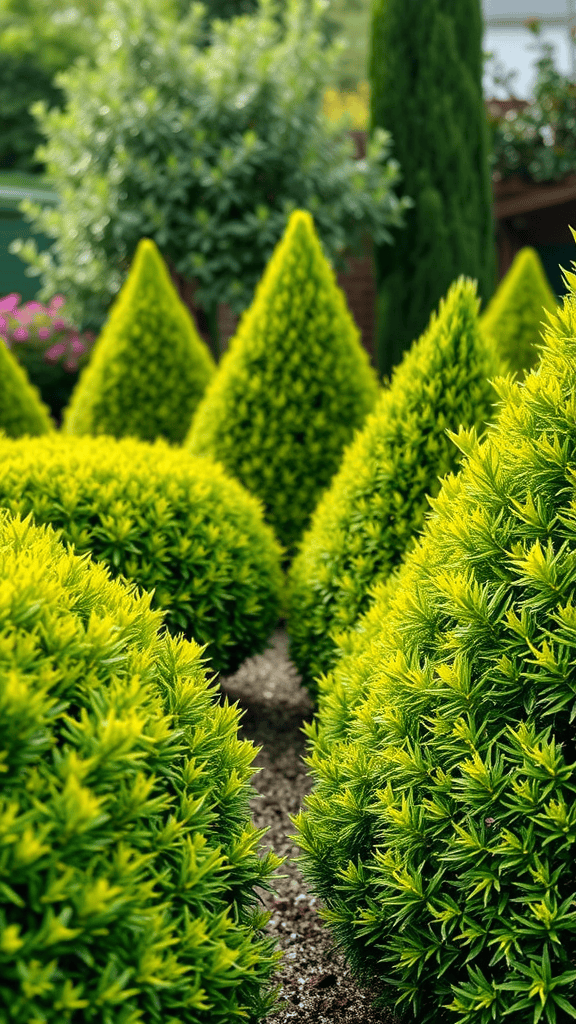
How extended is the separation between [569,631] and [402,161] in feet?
36.6

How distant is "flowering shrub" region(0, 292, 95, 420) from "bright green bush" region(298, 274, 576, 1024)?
9.27m

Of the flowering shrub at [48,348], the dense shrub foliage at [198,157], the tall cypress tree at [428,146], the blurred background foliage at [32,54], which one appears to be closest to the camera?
the dense shrub foliage at [198,157]

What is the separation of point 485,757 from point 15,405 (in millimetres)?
5480

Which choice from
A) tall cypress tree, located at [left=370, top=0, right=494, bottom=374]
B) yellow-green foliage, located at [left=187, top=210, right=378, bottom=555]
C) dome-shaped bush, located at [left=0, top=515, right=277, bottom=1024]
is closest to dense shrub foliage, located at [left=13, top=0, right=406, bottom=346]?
tall cypress tree, located at [left=370, top=0, right=494, bottom=374]

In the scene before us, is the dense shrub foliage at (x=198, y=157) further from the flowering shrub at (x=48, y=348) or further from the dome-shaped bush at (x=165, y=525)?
the dome-shaped bush at (x=165, y=525)

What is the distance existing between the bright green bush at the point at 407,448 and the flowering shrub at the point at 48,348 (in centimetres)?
764

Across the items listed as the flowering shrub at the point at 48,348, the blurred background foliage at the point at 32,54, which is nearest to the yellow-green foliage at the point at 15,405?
the flowering shrub at the point at 48,348

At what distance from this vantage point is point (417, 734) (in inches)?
80.0

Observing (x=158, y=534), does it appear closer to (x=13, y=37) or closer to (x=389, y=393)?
(x=389, y=393)

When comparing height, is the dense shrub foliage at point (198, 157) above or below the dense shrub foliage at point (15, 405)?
above

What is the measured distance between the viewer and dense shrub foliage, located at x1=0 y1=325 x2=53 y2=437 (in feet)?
21.5

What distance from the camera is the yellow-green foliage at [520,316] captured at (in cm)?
784

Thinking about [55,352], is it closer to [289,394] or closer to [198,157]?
[198,157]

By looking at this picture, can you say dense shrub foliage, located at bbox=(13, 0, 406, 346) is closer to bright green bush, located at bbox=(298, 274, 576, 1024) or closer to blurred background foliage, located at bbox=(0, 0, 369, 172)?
bright green bush, located at bbox=(298, 274, 576, 1024)
